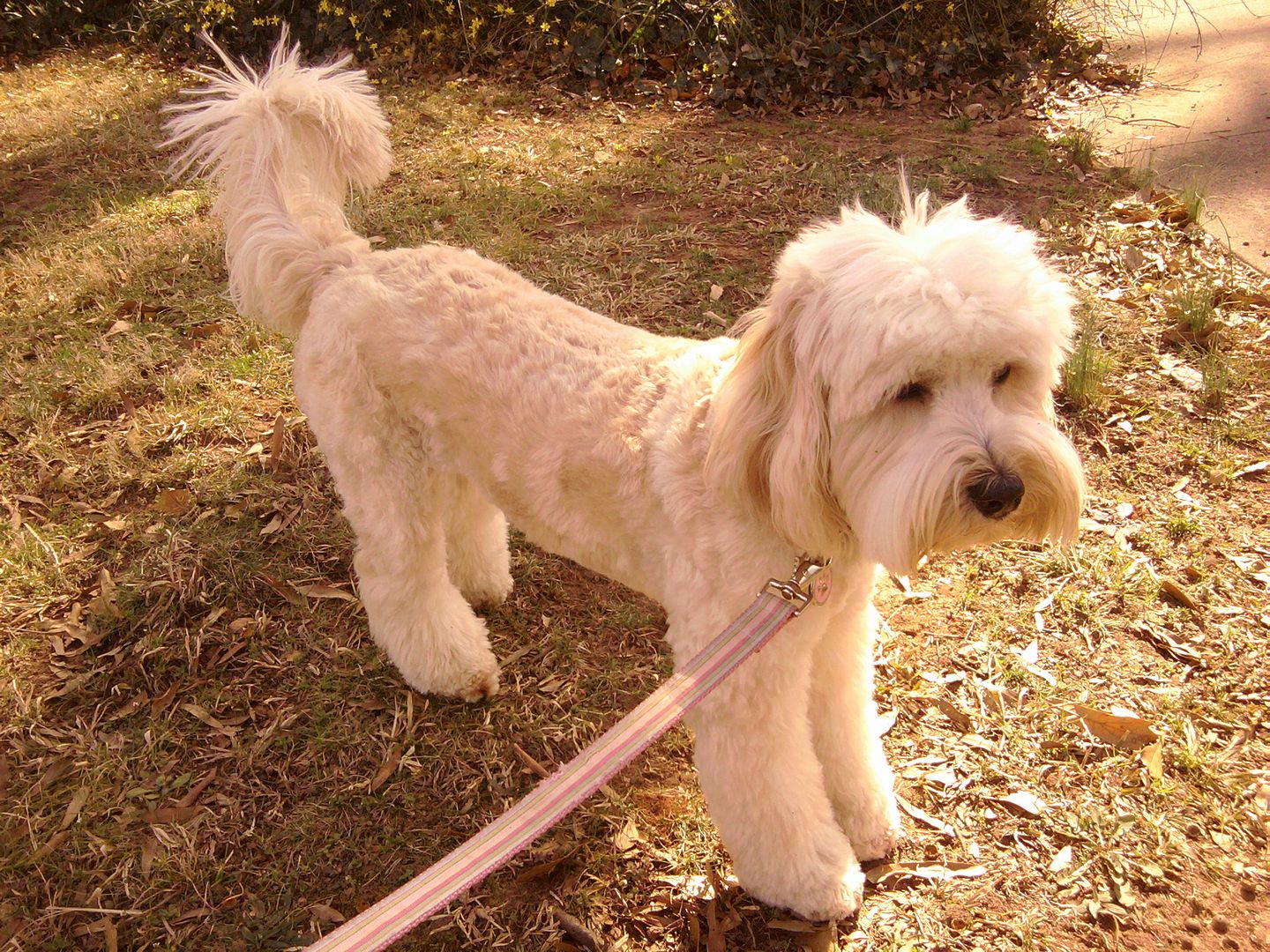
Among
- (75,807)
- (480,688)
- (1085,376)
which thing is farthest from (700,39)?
(75,807)

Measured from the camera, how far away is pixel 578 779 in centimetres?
164

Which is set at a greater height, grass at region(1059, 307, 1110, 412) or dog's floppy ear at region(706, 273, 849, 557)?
dog's floppy ear at region(706, 273, 849, 557)

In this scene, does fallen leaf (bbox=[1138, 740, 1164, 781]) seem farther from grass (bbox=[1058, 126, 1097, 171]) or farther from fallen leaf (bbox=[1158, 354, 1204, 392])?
grass (bbox=[1058, 126, 1097, 171])

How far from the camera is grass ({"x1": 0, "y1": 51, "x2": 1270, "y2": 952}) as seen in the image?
2.61 meters

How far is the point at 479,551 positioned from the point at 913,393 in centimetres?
213

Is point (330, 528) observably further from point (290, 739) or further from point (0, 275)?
point (0, 275)

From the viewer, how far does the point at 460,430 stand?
8.87 ft

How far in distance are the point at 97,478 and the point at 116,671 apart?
4.06ft

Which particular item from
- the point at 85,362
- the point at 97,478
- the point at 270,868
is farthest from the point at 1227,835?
the point at 85,362

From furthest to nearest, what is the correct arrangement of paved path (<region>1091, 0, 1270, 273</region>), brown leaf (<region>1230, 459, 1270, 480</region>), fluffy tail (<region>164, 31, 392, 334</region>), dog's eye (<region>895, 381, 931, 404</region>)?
paved path (<region>1091, 0, 1270, 273</region>)
brown leaf (<region>1230, 459, 1270, 480</region>)
fluffy tail (<region>164, 31, 392, 334</region>)
dog's eye (<region>895, 381, 931, 404</region>)

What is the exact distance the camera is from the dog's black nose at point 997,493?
5.98 ft

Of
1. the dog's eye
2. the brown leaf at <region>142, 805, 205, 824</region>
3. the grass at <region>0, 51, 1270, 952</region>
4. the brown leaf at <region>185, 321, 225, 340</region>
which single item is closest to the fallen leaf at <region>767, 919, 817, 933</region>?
the grass at <region>0, 51, 1270, 952</region>

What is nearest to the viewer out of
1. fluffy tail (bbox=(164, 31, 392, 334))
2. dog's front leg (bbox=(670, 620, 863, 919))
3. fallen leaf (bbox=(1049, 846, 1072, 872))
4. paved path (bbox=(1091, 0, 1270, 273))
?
dog's front leg (bbox=(670, 620, 863, 919))

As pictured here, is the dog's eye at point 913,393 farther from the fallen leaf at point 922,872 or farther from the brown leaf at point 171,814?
the brown leaf at point 171,814
